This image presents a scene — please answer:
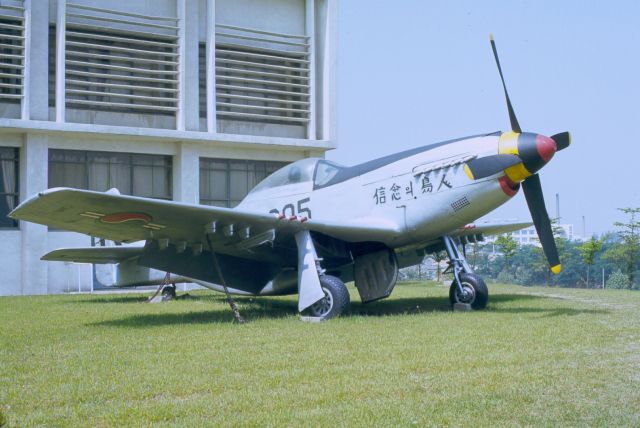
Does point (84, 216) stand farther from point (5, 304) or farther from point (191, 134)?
point (191, 134)

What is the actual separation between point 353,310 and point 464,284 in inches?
71.3

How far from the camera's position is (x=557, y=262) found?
408 inches

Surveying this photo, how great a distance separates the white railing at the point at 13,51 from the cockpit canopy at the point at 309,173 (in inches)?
509

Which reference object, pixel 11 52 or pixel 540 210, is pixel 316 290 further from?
pixel 11 52

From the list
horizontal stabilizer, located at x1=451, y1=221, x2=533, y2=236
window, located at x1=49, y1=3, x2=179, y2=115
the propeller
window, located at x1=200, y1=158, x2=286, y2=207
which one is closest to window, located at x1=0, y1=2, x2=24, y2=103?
window, located at x1=49, y1=3, x2=179, y2=115

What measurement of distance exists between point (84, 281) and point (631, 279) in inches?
746

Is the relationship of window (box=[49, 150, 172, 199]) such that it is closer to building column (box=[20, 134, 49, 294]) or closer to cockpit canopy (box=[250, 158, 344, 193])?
building column (box=[20, 134, 49, 294])

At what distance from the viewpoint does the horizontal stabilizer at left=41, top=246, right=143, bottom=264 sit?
531 inches

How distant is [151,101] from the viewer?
977 inches

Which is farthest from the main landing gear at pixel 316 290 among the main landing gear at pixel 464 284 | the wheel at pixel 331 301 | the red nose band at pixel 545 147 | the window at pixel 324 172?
the red nose band at pixel 545 147

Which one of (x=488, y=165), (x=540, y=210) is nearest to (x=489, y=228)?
(x=540, y=210)

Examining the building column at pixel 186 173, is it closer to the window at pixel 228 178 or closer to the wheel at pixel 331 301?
the window at pixel 228 178

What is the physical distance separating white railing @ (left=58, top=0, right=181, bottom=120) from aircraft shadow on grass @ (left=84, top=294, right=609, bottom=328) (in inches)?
449

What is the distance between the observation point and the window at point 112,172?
2405 centimetres
